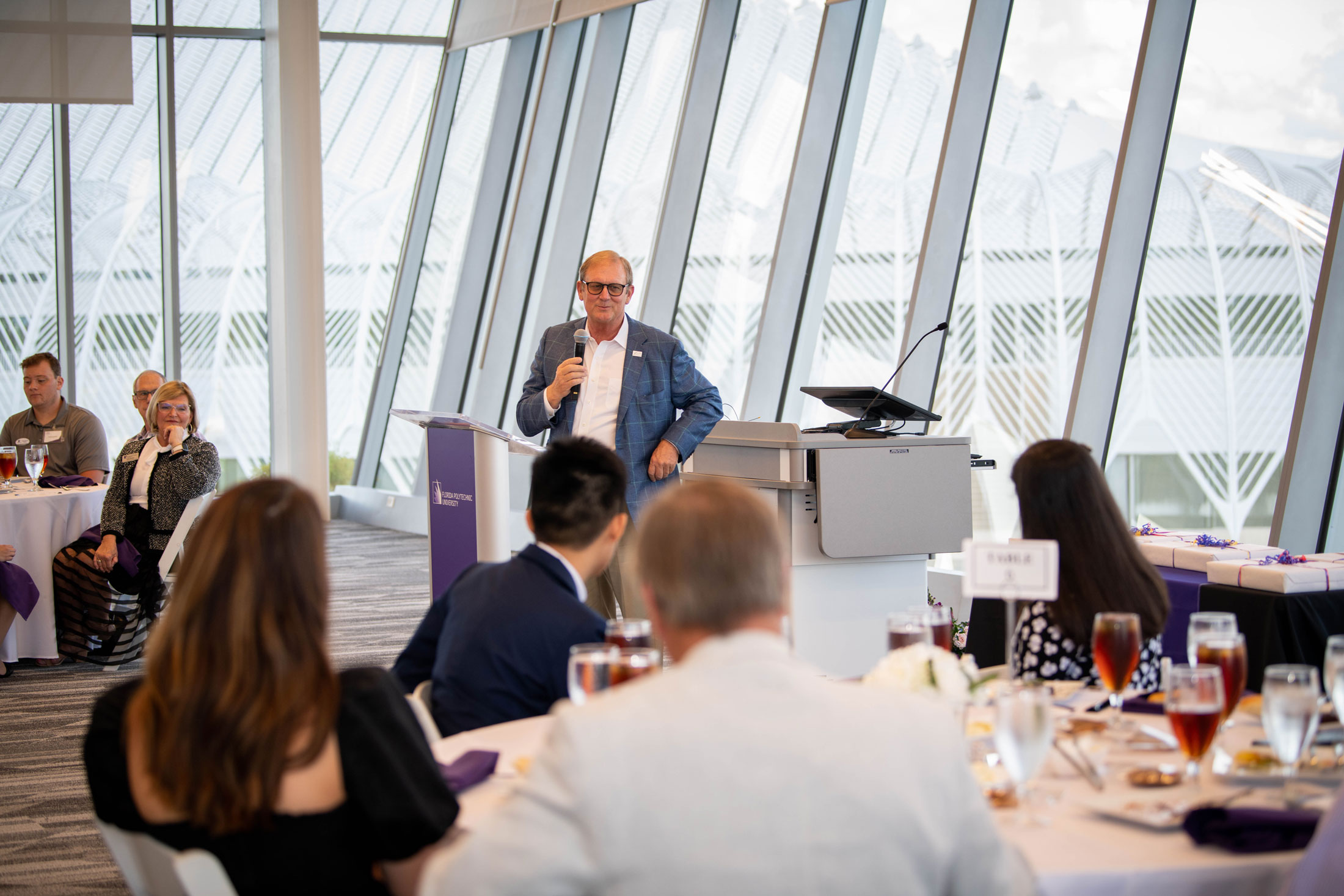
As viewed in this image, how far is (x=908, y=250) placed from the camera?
6898 mm

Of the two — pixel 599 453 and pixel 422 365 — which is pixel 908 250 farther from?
pixel 422 365

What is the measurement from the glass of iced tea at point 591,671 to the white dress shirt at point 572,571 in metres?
0.62

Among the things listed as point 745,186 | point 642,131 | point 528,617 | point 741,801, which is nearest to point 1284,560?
point 528,617

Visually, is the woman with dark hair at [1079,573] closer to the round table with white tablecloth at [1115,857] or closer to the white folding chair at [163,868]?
the round table with white tablecloth at [1115,857]

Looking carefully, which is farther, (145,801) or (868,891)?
(145,801)

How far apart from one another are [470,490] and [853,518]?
59.1 inches

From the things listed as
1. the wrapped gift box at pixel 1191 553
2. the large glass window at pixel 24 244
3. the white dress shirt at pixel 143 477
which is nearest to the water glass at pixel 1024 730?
the wrapped gift box at pixel 1191 553

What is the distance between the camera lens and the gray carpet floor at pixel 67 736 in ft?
10.4

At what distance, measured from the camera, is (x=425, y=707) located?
2219 millimetres

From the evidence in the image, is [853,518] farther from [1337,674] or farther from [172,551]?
[172,551]

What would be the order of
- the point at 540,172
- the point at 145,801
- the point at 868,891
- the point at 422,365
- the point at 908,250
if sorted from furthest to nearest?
the point at 422,365 < the point at 540,172 < the point at 908,250 < the point at 145,801 < the point at 868,891

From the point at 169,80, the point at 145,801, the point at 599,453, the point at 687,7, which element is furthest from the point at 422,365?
the point at 145,801

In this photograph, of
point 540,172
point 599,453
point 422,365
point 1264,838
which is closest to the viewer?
point 1264,838

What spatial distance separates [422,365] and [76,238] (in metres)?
3.19
